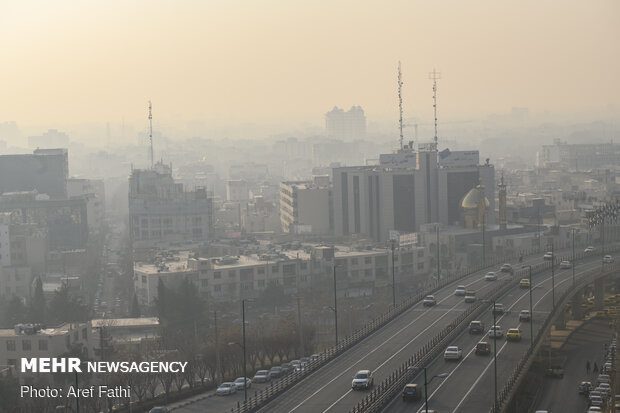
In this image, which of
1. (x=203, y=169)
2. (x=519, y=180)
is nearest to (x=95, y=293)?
(x=519, y=180)

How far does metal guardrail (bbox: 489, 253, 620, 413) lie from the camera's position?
997 cm

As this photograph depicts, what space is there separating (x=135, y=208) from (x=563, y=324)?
47.0 feet

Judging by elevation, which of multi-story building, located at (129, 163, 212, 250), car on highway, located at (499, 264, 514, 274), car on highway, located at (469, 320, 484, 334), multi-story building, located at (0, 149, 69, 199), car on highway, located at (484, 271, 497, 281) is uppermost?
multi-story building, located at (0, 149, 69, 199)

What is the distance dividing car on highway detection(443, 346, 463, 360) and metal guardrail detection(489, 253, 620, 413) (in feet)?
1.90

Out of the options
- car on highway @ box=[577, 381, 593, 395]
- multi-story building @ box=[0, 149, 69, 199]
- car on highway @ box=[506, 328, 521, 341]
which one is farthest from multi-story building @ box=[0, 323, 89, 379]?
multi-story building @ box=[0, 149, 69, 199]

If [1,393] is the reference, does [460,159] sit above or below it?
above

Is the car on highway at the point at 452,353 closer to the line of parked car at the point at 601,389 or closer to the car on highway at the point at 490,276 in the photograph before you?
the line of parked car at the point at 601,389

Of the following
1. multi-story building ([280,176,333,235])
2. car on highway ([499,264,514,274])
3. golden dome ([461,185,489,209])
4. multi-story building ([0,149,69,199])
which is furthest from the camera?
multi-story building ([0,149,69,199])

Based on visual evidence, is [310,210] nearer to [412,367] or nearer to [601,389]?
[601,389]

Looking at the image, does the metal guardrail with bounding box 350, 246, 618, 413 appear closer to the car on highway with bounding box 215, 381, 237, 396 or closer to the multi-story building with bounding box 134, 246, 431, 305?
the car on highway with bounding box 215, 381, 237, 396

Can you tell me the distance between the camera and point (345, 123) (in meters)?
88.9

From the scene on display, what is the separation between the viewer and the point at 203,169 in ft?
221

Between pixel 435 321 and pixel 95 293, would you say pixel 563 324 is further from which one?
pixel 95 293

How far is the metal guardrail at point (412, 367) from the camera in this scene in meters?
9.52
